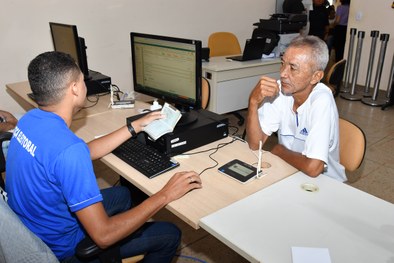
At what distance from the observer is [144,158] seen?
163 centimetres

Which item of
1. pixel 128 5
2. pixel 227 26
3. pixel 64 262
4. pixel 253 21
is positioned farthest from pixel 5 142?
pixel 253 21

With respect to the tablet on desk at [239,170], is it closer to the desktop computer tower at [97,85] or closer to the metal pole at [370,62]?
the desktop computer tower at [97,85]

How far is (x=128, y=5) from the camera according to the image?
12.8 feet

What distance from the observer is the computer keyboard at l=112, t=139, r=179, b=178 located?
60.4 inches

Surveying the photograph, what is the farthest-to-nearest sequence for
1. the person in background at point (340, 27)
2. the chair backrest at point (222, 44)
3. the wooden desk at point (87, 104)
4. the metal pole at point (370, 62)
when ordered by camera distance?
the person in background at point (340, 27) → the metal pole at point (370, 62) → the chair backrest at point (222, 44) → the wooden desk at point (87, 104)

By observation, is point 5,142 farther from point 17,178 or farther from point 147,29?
point 147,29

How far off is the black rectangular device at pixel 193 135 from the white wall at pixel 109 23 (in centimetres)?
221

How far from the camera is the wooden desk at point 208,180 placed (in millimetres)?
1277

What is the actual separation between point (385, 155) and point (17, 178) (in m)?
3.27

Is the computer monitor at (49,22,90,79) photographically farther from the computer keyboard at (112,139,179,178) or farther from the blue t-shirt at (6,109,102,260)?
the blue t-shirt at (6,109,102,260)

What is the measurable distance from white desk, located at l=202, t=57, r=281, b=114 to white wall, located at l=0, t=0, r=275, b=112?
2.90 feet

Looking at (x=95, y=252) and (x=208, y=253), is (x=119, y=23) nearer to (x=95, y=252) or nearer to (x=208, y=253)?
(x=208, y=253)

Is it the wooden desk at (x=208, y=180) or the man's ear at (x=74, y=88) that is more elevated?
the man's ear at (x=74, y=88)

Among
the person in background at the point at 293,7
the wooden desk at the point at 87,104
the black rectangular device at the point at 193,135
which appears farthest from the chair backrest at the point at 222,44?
the black rectangular device at the point at 193,135
